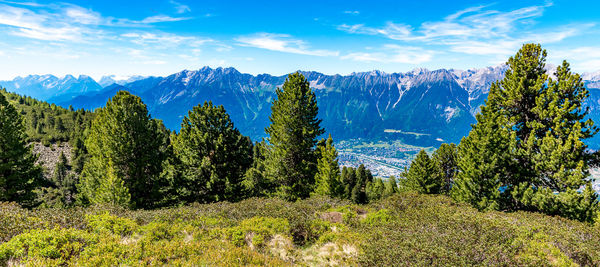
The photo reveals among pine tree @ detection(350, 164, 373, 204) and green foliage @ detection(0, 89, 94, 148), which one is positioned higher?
green foliage @ detection(0, 89, 94, 148)

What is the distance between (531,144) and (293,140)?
20.4 m

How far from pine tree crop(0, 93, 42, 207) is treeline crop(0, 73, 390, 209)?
0.22 feet

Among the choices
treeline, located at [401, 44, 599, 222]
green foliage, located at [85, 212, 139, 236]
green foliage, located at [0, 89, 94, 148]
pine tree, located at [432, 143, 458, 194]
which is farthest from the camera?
green foliage, located at [0, 89, 94, 148]

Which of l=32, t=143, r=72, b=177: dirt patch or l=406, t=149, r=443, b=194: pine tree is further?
l=32, t=143, r=72, b=177: dirt patch

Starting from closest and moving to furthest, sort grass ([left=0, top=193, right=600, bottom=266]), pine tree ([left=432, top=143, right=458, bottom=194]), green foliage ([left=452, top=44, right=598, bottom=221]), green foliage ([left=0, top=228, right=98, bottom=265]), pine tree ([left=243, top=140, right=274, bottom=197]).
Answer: green foliage ([left=0, top=228, right=98, bottom=265])
grass ([left=0, top=193, right=600, bottom=266])
green foliage ([left=452, top=44, right=598, bottom=221])
pine tree ([left=243, top=140, right=274, bottom=197])
pine tree ([left=432, top=143, right=458, bottom=194])

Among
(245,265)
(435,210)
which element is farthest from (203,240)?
(435,210)

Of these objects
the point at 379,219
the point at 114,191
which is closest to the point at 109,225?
the point at 114,191

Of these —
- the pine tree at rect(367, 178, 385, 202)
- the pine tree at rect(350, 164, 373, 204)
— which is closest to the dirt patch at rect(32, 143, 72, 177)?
the pine tree at rect(350, 164, 373, 204)

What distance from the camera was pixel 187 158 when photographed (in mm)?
27750

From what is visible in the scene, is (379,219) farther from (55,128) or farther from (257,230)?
(55,128)

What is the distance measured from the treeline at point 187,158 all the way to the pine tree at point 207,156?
10cm

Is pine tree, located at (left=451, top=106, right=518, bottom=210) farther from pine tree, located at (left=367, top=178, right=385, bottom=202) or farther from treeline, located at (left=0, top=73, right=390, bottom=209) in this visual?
pine tree, located at (left=367, top=178, right=385, bottom=202)

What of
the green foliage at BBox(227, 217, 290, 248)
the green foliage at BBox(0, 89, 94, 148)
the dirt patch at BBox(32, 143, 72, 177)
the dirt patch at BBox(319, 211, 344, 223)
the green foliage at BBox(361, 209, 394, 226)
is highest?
the green foliage at BBox(227, 217, 290, 248)

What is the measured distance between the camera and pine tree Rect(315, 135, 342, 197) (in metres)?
29.9
